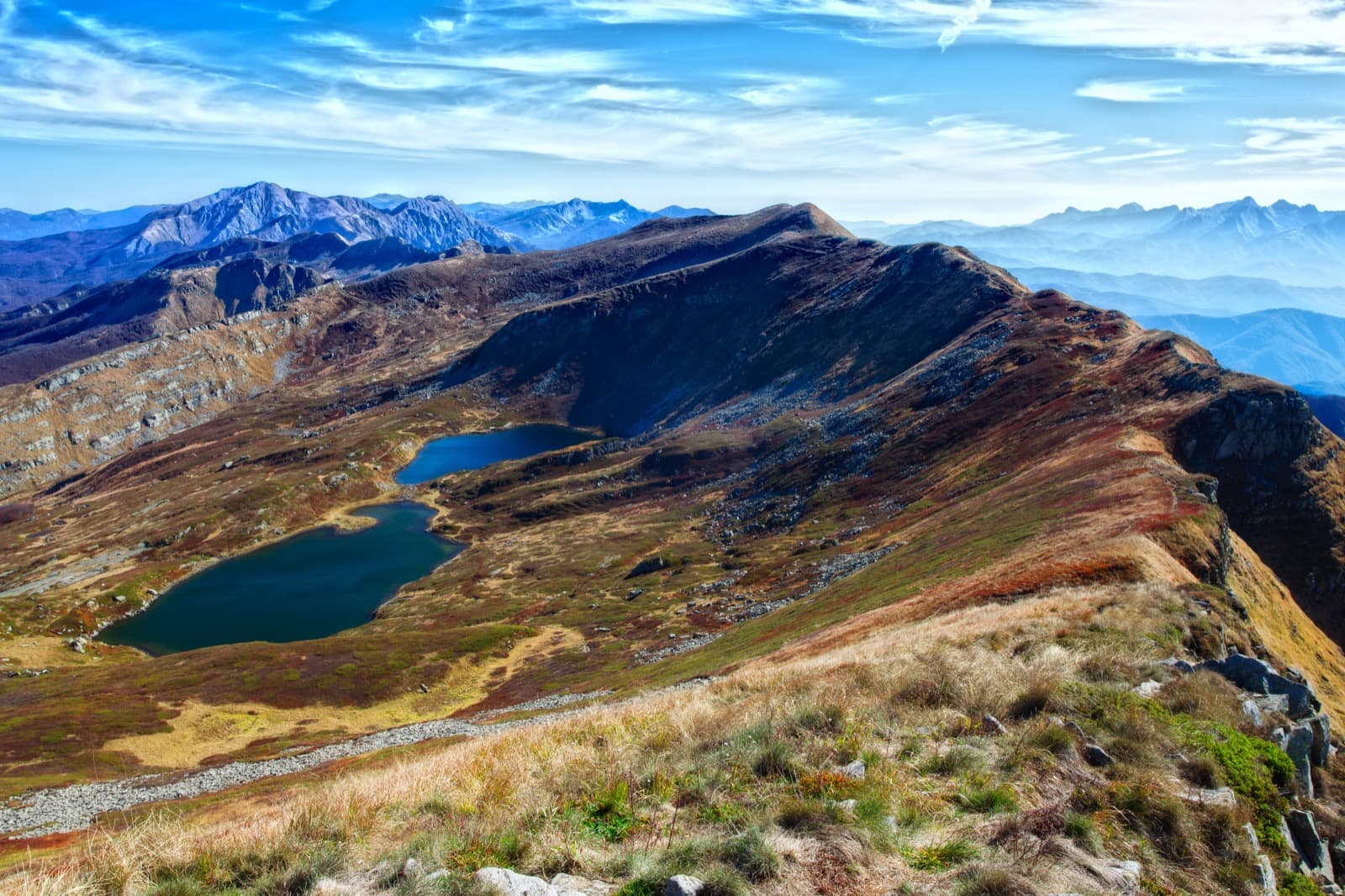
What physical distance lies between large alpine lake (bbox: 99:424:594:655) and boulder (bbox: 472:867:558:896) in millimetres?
123291

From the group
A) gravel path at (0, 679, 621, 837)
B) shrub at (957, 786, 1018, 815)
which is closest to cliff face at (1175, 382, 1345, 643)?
A: gravel path at (0, 679, 621, 837)

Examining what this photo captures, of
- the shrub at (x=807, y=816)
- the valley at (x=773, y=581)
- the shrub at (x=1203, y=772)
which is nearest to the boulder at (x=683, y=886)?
the valley at (x=773, y=581)

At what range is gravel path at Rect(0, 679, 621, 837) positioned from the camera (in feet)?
159

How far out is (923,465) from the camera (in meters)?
109

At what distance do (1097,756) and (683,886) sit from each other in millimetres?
9056

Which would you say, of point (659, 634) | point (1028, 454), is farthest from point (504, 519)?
point (1028, 454)

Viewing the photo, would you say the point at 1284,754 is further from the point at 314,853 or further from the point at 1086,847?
the point at 314,853

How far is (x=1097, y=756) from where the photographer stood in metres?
12.8

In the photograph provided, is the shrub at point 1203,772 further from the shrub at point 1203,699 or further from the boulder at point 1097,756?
the shrub at point 1203,699

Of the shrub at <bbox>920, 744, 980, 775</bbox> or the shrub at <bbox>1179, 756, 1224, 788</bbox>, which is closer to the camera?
the shrub at <bbox>1179, 756, 1224, 788</bbox>

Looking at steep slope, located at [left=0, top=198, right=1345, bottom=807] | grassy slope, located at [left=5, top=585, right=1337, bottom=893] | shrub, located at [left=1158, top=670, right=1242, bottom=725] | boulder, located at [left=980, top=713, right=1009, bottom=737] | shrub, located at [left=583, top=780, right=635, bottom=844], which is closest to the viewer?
grassy slope, located at [left=5, top=585, right=1337, bottom=893]

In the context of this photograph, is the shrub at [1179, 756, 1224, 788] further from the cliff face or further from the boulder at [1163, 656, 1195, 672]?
the cliff face

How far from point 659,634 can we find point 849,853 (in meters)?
73.9

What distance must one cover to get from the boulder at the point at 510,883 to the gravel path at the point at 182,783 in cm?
3761
